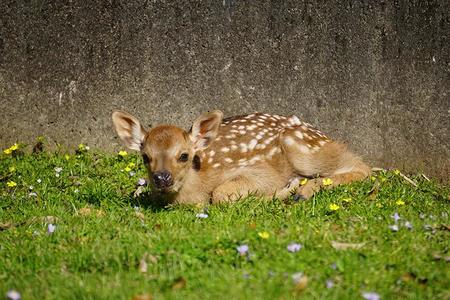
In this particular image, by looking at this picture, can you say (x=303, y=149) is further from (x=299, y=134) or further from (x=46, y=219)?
(x=46, y=219)

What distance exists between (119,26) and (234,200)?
259cm

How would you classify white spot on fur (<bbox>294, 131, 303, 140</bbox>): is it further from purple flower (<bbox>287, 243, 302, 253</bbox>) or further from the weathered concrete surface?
purple flower (<bbox>287, 243, 302, 253</bbox>)

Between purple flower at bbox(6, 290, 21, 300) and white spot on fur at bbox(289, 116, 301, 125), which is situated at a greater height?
purple flower at bbox(6, 290, 21, 300)

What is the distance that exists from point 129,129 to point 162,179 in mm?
795

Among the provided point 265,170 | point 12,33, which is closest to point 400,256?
point 265,170

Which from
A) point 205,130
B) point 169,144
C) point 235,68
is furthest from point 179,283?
point 235,68

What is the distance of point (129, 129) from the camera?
6.00 metres

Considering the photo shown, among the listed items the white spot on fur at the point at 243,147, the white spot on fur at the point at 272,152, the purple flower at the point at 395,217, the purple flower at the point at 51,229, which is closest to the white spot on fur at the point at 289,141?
the white spot on fur at the point at 272,152

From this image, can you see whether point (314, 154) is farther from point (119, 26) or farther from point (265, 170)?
point (119, 26)

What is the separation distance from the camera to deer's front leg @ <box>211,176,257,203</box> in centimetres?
582

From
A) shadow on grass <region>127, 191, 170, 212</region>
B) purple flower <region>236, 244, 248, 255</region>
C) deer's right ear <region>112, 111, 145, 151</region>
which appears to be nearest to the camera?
purple flower <region>236, 244, 248, 255</region>

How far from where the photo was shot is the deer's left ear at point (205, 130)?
5.91m

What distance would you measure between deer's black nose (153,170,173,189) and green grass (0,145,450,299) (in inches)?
8.6

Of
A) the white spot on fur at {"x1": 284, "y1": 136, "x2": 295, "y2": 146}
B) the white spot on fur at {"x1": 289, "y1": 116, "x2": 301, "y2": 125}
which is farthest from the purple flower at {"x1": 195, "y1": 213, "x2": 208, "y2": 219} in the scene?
the white spot on fur at {"x1": 289, "y1": 116, "x2": 301, "y2": 125}
